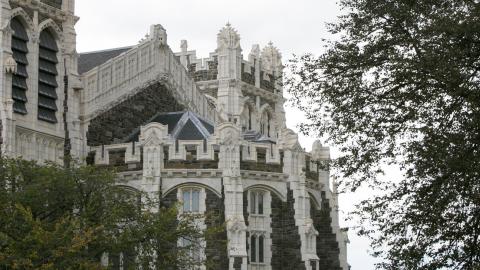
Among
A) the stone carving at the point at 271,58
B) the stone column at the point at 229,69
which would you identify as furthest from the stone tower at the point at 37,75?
the stone carving at the point at 271,58

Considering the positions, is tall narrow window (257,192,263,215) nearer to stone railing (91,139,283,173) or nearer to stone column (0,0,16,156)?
stone railing (91,139,283,173)

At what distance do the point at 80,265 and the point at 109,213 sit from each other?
3143mm

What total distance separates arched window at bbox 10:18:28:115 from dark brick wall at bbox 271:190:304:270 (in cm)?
1100

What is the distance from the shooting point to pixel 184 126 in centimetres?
4581

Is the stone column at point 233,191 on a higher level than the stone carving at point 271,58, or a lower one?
lower

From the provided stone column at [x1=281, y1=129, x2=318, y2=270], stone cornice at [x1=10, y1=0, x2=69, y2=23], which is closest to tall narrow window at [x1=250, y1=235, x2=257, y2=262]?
stone column at [x1=281, y1=129, x2=318, y2=270]

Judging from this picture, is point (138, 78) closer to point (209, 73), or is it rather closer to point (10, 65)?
point (10, 65)

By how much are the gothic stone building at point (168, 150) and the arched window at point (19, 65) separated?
0.05 m

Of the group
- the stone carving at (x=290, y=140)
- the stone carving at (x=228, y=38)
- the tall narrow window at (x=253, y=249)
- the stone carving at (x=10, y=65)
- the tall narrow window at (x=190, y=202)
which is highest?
the stone carving at (x=228, y=38)

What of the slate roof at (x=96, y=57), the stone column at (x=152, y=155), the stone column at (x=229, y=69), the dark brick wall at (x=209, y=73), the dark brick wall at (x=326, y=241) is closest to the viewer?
the stone column at (x=152, y=155)

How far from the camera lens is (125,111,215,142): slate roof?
147ft

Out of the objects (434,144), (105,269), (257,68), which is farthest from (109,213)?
(257,68)

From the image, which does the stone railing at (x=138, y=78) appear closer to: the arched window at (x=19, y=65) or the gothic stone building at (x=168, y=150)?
the gothic stone building at (x=168, y=150)

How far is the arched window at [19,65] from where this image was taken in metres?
41.3
